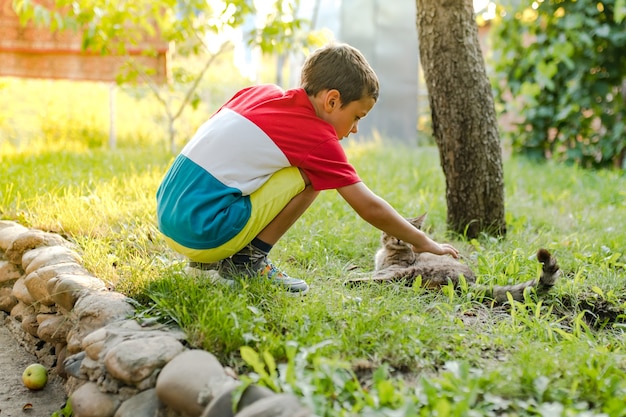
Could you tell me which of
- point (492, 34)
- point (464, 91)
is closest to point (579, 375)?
point (464, 91)

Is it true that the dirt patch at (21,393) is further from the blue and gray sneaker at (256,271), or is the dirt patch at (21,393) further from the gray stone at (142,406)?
the blue and gray sneaker at (256,271)

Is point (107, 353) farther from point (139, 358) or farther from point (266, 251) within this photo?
point (266, 251)

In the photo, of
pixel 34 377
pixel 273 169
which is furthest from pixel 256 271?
pixel 34 377

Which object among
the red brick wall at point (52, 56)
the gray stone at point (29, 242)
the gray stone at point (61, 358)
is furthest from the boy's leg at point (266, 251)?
the red brick wall at point (52, 56)

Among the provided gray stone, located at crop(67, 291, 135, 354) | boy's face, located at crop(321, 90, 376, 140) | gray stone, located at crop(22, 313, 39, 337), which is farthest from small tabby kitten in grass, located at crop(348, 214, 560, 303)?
gray stone, located at crop(22, 313, 39, 337)

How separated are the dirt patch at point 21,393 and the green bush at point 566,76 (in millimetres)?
5945

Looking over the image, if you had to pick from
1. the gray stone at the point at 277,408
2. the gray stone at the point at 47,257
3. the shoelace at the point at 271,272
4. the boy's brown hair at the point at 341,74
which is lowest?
the gray stone at the point at 47,257

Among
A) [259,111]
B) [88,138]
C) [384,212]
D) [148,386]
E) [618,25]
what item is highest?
[618,25]

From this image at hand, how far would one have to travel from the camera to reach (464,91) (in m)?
3.54

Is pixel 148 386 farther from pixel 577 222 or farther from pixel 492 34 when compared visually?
pixel 492 34

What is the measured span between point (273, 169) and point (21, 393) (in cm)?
143

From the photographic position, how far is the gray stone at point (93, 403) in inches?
82.4

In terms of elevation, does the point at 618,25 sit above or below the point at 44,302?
above

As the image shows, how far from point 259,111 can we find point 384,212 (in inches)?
26.4
